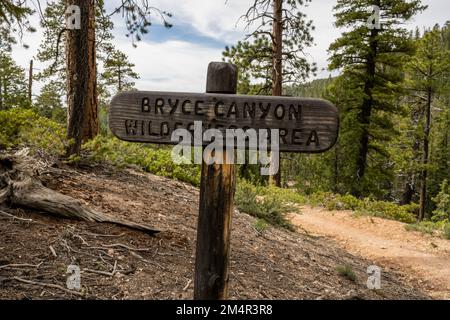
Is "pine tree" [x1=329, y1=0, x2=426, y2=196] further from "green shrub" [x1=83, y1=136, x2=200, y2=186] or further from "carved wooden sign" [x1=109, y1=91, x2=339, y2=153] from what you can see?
"carved wooden sign" [x1=109, y1=91, x2=339, y2=153]

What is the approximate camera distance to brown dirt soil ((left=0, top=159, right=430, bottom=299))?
3352mm

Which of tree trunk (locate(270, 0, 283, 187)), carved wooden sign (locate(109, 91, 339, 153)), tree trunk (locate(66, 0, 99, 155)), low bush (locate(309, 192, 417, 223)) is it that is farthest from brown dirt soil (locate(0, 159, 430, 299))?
tree trunk (locate(270, 0, 283, 187))

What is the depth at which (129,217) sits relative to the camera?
4.82m

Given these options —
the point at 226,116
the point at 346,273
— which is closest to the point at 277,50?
the point at 346,273

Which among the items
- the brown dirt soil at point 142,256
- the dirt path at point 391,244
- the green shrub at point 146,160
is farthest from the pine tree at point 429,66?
the brown dirt soil at point 142,256

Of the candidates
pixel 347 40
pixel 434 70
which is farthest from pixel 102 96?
pixel 434 70

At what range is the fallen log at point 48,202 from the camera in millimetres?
4348

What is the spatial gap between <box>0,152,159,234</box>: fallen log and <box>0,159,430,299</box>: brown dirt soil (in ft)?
0.27

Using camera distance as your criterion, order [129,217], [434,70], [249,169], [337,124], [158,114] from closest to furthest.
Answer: [337,124] < [158,114] < [129,217] < [249,169] < [434,70]

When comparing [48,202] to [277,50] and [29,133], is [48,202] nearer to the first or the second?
[29,133]
